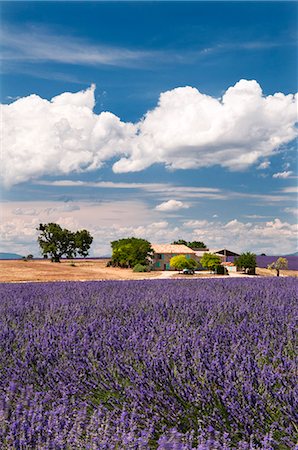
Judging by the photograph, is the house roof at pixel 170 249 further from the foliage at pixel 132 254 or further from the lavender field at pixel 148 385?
the lavender field at pixel 148 385

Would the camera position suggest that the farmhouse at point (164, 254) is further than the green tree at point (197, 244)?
No

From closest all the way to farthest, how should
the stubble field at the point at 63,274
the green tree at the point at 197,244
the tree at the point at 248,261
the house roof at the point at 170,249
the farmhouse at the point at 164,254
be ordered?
the stubble field at the point at 63,274 < the tree at the point at 248,261 < the farmhouse at the point at 164,254 < the house roof at the point at 170,249 < the green tree at the point at 197,244

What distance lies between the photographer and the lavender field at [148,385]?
2014mm

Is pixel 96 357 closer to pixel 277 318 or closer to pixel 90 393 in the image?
pixel 90 393

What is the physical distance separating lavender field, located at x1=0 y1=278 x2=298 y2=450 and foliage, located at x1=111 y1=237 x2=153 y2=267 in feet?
110

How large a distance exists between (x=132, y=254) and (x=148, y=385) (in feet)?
116

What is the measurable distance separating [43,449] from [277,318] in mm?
2605

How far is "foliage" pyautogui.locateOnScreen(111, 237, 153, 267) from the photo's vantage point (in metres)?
37.7

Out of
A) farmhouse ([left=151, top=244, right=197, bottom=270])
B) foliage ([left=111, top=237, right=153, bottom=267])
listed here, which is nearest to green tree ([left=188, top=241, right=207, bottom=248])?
farmhouse ([left=151, top=244, right=197, bottom=270])

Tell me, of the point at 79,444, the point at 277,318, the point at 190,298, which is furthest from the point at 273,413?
the point at 190,298

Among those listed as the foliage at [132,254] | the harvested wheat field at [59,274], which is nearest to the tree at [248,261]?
the harvested wheat field at [59,274]

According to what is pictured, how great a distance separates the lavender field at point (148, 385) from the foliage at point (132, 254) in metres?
33.5

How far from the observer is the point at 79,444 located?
1.95 metres

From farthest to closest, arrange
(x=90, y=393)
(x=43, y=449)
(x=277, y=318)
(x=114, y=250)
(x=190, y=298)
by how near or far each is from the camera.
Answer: (x=114, y=250)
(x=190, y=298)
(x=277, y=318)
(x=90, y=393)
(x=43, y=449)
